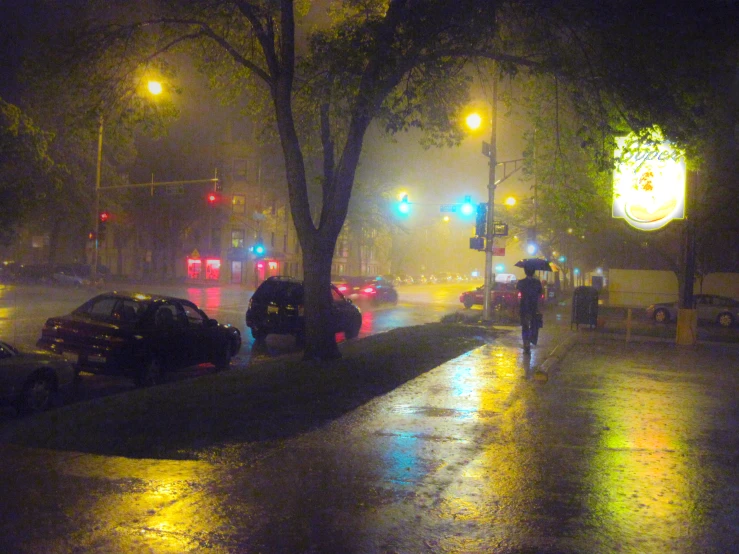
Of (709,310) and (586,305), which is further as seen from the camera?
(709,310)

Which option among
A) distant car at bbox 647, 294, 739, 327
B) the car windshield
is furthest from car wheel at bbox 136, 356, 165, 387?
distant car at bbox 647, 294, 739, 327

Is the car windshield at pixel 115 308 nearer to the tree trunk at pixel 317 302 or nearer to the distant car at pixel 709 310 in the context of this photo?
the tree trunk at pixel 317 302

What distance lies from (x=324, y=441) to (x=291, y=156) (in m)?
7.03

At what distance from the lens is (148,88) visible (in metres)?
15.9

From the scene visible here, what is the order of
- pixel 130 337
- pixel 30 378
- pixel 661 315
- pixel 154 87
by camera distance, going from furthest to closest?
pixel 661 315, pixel 154 87, pixel 130 337, pixel 30 378

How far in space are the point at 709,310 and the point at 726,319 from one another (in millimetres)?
791

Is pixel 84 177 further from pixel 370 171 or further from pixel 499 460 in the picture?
pixel 499 460

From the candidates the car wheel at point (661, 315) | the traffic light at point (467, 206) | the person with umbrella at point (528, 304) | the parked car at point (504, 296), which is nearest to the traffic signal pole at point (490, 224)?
the traffic light at point (467, 206)

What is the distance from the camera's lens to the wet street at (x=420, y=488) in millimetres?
5074

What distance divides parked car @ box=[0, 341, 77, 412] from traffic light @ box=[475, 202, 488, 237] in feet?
61.1

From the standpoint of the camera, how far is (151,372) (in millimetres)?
11664

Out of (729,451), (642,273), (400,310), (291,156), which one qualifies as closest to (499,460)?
(729,451)

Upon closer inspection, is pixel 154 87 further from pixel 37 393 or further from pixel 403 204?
pixel 403 204

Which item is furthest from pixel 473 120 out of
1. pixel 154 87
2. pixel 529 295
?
pixel 154 87
